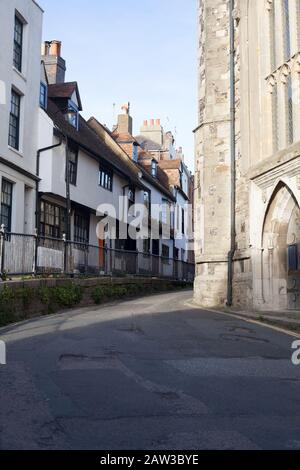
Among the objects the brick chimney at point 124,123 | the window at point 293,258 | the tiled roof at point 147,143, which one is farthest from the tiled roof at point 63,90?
the tiled roof at point 147,143

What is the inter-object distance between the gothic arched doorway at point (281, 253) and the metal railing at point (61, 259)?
6002 mm

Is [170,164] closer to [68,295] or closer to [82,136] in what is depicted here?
[82,136]

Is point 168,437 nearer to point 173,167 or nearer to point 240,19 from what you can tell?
point 240,19

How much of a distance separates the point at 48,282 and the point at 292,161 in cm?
707

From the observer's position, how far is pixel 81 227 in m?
26.0

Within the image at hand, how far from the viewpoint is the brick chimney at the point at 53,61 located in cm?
2798

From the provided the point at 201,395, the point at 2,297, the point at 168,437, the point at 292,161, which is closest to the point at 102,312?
the point at 2,297

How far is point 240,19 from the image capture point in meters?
17.3

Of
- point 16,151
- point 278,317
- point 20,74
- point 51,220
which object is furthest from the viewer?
point 51,220

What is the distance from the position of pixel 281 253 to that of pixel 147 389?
9.76 meters

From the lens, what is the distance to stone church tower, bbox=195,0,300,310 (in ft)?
48.5

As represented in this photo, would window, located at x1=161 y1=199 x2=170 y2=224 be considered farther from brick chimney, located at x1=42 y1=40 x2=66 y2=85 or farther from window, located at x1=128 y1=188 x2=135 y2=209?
brick chimney, located at x1=42 y1=40 x2=66 y2=85

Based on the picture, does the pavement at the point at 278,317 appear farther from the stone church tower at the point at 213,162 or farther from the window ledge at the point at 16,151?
the window ledge at the point at 16,151

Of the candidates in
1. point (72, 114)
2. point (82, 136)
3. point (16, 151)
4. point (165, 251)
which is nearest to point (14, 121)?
point (16, 151)
